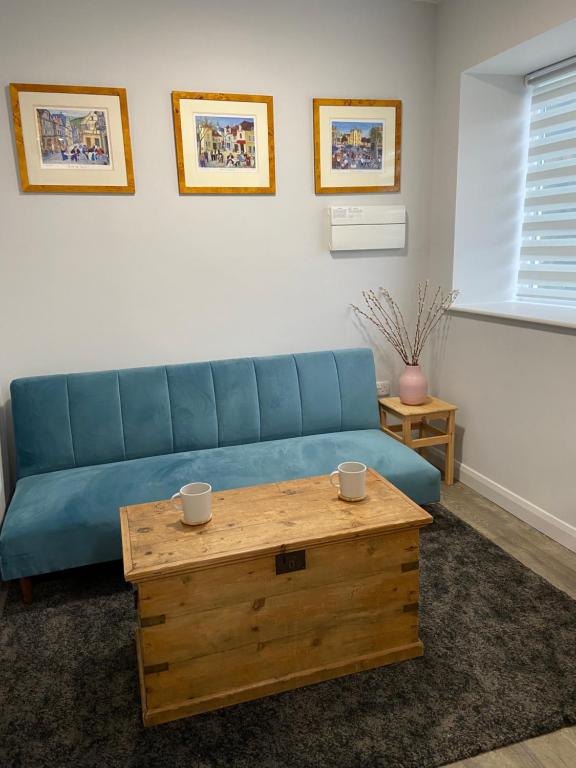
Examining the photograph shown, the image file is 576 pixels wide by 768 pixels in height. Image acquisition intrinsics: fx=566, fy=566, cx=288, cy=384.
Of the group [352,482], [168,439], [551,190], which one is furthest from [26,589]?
[551,190]

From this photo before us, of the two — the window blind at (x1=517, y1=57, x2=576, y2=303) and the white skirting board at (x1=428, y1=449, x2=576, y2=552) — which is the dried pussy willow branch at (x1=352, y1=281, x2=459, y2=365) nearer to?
the window blind at (x1=517, y1=57, x2=576, y2=303)

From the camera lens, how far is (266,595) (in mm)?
1669

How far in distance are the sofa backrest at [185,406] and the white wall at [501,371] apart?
55cm

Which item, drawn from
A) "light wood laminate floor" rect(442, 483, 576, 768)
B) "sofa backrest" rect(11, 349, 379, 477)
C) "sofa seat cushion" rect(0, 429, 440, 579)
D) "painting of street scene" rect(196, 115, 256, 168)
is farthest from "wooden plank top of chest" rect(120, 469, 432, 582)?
"painting of street scene" rect(196, 115, 256, 168)

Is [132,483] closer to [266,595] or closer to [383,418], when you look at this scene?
[266,595]

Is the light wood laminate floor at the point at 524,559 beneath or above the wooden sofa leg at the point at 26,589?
beneath

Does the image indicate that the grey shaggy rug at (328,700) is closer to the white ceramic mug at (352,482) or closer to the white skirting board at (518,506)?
the white skirting board at (518,506)

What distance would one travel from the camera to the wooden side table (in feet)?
9.88

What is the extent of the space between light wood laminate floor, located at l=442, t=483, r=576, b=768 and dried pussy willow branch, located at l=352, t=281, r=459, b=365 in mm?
866

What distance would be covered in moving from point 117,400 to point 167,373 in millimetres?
278

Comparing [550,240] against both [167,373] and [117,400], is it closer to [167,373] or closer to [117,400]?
[167,373]

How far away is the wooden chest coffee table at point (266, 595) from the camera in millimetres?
1588

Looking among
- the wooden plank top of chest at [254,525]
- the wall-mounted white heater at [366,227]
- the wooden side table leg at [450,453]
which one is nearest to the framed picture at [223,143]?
the wall-mounted white heater at [366,227]

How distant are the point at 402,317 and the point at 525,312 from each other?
0.82 meters
